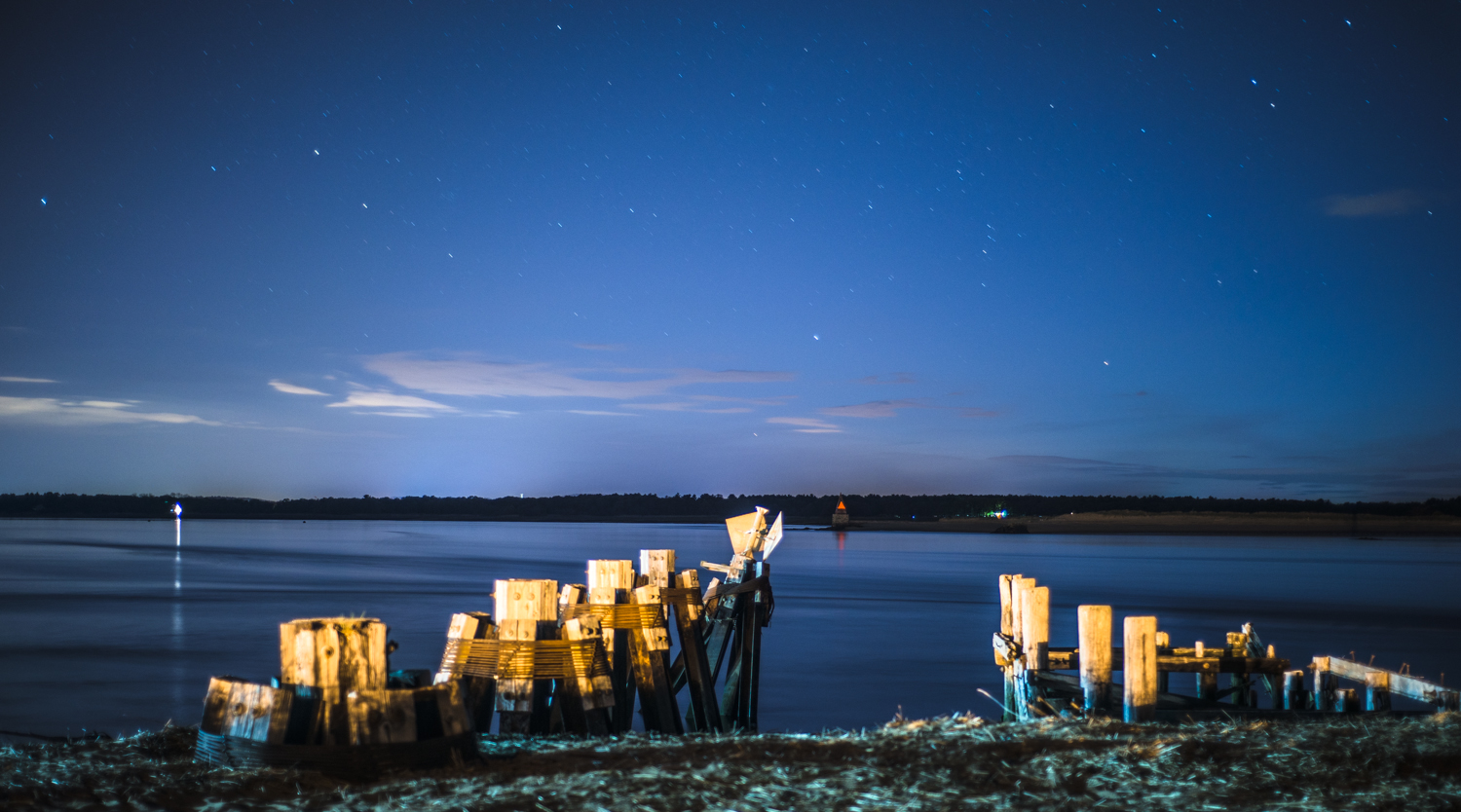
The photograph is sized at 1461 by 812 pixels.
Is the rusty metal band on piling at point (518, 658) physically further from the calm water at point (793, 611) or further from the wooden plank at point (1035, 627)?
the calm water at point (793, 611)

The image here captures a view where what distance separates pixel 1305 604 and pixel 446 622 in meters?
36.3

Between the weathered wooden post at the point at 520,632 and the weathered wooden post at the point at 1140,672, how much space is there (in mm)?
5672

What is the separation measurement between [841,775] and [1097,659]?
204 inches

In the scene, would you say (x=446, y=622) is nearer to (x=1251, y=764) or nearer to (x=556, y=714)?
(x=556, y=714)

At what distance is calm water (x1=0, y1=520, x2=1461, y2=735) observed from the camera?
880 inches

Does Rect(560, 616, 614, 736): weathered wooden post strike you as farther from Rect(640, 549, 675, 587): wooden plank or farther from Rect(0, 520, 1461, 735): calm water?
Rect(0, 520, 1461, 735): calm water

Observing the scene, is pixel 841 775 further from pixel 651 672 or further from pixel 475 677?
pixel 651 672

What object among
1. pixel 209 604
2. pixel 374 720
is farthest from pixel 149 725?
pixel 209 604

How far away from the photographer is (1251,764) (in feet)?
23.8

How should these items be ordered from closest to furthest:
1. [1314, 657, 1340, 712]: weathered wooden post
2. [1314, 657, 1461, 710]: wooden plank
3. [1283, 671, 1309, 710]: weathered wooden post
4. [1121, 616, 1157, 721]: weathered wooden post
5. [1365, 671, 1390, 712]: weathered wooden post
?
[1121, 616, 1157, 721]: weathered wooden post < [1314, 657, 1461, 710]: wooden plank < [1365, 671, 1390, 712]: weathered wooden post < [1314, 657, 1340, 712]: weathered wooden post < [1283, 671, 1309, 710]: weathered wooden post

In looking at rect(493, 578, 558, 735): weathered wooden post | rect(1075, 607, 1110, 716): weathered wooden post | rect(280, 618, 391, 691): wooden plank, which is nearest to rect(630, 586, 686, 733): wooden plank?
rect(493, 578, 558, 735): weathered wooden post

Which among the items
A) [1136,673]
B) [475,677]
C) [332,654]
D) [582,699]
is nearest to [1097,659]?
[1136,673]

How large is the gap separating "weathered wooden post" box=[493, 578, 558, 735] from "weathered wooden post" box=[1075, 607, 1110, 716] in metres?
5.43

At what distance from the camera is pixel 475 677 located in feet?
30.9
